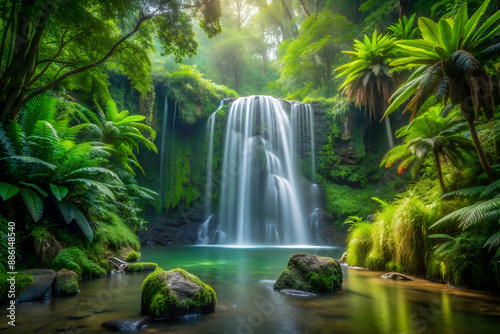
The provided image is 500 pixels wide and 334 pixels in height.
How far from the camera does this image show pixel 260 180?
17688 millimetres

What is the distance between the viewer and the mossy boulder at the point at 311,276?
488cm

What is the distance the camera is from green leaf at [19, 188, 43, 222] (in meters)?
4.65

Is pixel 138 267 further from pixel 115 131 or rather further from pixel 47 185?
pixel 115 131

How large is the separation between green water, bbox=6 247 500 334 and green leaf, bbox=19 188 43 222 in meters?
1.49

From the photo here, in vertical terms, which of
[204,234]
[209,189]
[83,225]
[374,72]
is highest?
[374,72]

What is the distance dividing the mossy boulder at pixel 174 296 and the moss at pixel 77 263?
2274 millimetres

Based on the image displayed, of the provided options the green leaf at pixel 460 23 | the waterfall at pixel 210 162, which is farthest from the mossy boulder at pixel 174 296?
the waterfall at pixel 210 162

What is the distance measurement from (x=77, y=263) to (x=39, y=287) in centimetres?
126

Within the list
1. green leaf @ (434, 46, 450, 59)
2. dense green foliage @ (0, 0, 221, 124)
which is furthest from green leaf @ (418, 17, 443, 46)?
dense green foliage @ (0, 0, 221, 124)

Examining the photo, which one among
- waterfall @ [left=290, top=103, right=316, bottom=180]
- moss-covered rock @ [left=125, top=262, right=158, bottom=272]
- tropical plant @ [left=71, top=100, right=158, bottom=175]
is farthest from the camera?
waterfall @ [left=290, top=103, right=316, bottom=180]

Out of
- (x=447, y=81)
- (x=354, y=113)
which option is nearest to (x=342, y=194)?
(x=354, y=113)

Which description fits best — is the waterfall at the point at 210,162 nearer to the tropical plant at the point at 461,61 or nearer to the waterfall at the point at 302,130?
the waterfall at the point at 302,130

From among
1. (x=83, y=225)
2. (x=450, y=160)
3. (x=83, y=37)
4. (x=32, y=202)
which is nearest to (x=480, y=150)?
(x=450, y=160)

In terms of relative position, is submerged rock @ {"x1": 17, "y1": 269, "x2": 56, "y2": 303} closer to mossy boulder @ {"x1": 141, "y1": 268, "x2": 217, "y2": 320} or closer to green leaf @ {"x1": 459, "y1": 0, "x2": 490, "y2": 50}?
mossy boulder @ {"x1": 141, "y1": 268, "x2": 217, "y2": 320}
